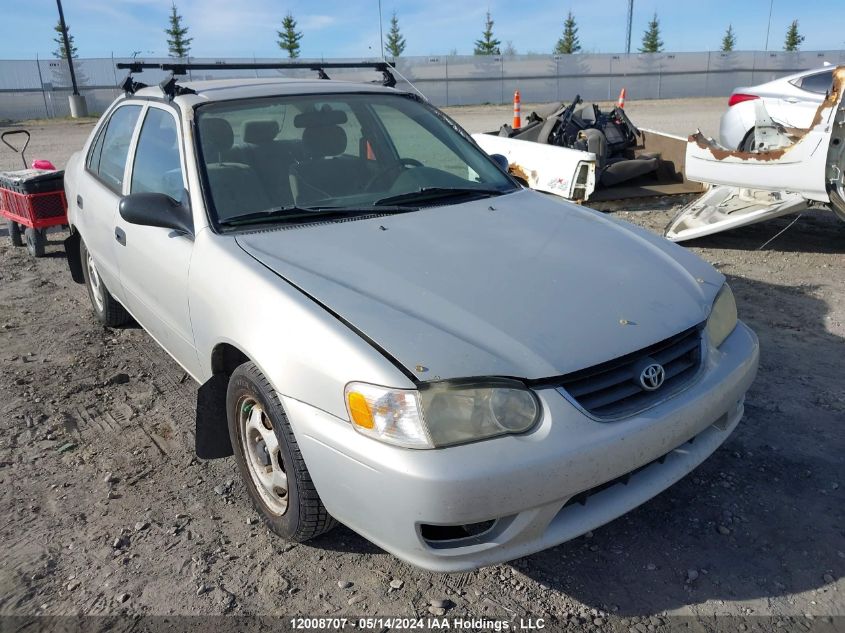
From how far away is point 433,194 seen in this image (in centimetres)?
341

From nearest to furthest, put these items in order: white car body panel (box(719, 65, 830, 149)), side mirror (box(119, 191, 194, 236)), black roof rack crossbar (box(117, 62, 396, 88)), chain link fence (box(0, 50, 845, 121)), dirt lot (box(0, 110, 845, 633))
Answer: dirt lot (box(0, 110, 845, 633)), side mirror (box(119, 191, 194, 236)), black roof rack crossbar (box(117, 62, 396, 88)), white car body panel (box(719, 65, 830, 149)), chain link fence (box(0, 50, 845, 121))

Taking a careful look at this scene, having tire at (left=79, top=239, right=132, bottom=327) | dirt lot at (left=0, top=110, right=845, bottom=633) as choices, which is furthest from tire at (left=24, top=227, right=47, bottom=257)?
dirt lot at (left=0, top=110, right=845, bottom=633)

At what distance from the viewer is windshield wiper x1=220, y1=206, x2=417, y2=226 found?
297 centimetres

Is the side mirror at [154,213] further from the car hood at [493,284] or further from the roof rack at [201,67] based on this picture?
the roof rack at [201,67]

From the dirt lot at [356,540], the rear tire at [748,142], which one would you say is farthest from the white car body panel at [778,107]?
the dirt lot at [356,540]

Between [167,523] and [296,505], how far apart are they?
2.43 feet

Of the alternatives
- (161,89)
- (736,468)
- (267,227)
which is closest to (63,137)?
(161,89)

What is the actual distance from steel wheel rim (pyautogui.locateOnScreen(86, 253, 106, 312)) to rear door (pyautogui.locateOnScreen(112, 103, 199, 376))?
3.27ft

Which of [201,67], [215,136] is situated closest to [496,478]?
[215,136]

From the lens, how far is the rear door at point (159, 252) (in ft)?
10.1

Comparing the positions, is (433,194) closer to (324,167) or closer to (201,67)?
(324,167)

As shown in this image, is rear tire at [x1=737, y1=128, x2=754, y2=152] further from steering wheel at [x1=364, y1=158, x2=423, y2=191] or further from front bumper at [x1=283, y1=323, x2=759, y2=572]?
front bumper at [x1=283, y1=323, x2=759, y2=572]

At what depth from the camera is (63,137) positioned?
19.6m

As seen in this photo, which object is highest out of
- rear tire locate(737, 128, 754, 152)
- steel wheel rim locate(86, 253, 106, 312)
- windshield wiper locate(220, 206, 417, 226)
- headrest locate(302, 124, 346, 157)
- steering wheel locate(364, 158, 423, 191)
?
headrest locate(302, 124, 346, 157)
